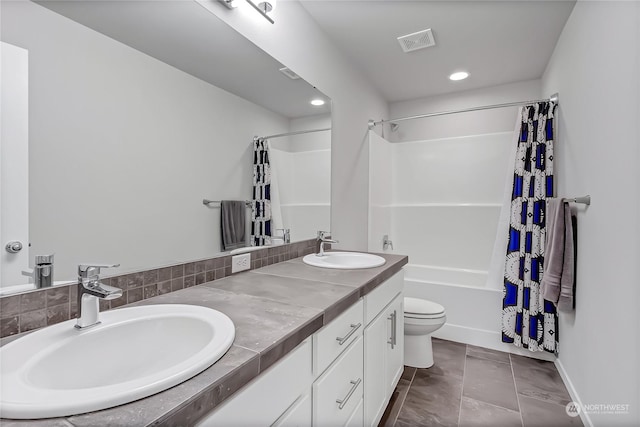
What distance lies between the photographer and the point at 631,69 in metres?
1.18

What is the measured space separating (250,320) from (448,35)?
235 cm

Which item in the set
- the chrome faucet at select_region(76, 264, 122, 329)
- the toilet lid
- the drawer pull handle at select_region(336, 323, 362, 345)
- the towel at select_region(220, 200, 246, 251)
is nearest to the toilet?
the toilet lid

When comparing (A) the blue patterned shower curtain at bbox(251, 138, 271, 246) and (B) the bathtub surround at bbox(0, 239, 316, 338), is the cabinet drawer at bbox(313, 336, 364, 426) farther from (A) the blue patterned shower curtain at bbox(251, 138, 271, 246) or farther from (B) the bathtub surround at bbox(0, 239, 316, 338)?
(A) the blue patterned shower curtain at bbox(251, 138, 271, 246)

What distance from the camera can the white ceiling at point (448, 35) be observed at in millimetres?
1881

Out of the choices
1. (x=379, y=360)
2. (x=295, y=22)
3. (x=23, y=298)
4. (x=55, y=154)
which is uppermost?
(x=295, y=22)

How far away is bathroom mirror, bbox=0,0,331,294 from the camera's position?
790mm

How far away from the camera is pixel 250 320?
84 centimetres

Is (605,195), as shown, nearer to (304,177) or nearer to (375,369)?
(375,369)

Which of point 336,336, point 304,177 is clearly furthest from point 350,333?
point 304,177

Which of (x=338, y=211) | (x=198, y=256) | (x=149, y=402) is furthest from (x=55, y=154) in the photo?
(x=338, y=211)

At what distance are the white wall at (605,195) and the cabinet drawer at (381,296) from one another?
96 centimetres

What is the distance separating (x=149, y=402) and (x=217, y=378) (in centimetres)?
11

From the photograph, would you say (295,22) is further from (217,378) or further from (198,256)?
(217,378)

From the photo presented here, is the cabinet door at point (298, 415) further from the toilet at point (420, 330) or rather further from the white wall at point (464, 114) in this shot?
the white wall at point (464, 114)
